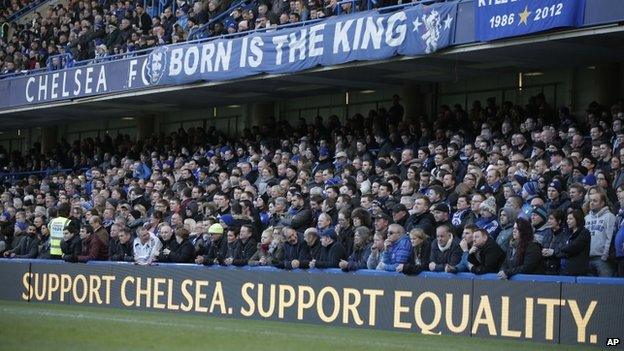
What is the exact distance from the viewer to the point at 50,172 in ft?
115

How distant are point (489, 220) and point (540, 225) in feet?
3.11

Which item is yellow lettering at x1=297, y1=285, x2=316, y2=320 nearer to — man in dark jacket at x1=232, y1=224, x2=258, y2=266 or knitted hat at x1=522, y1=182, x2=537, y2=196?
man in dark jacket at x1=232, y1=224, x2=258, y2=266

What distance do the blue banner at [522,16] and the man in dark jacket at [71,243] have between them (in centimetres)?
771

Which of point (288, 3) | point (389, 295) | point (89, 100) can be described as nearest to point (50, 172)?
point (89, 100)

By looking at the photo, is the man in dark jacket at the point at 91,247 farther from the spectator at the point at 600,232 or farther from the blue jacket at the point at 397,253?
the spectator at the point at 600,232

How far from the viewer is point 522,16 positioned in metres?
19.9

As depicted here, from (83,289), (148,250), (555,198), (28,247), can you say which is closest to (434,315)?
(555,198)

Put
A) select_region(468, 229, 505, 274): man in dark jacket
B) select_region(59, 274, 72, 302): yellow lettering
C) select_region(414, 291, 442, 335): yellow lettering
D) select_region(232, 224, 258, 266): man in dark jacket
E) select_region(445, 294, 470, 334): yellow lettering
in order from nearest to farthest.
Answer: select_region(445, 294, 470, 334): yellow lettering < select_region(468, 229, 505, 274): man in dark jacket < select_region(414, 291, 442, 335): yellow lettering < select_region(232, 224, 258, 266): man in dark jacket < select_region(59, 274, 72, 302): yellow lettering

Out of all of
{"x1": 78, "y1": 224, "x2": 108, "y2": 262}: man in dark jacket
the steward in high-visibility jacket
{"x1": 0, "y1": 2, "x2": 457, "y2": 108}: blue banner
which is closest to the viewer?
{"x1": 78, "y1": 224, "x2": 108, "y2": 262}: man in dark jacket

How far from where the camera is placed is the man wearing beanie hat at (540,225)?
14.6 meters

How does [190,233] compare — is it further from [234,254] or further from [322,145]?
[322,145]

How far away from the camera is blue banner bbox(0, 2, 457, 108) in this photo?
21859 mm

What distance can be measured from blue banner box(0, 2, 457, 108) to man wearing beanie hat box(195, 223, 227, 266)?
5420 millimetres

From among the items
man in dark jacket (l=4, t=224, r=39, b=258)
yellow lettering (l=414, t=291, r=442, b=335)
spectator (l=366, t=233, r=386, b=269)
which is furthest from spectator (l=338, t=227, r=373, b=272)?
man in dark jacket (l=4, t=224, r=39, b=258)
